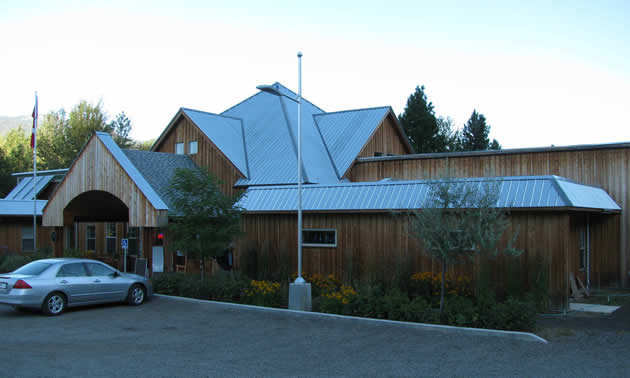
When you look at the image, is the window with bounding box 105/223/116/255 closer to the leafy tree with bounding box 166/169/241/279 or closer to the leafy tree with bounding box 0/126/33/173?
the leafy tree with bounding box 166/169/241/279

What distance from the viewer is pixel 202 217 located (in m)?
18.1

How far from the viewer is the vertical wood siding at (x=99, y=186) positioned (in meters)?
20.4

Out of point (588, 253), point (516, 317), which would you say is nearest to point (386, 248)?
point (516, 317)

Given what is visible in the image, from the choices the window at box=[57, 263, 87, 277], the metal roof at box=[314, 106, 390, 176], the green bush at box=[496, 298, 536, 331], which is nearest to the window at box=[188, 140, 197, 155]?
the metal roof at box=[314, 106, 390, 176]

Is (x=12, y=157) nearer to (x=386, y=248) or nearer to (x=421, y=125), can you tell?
(x=421, y=125)

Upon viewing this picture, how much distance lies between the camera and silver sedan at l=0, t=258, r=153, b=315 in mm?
14141

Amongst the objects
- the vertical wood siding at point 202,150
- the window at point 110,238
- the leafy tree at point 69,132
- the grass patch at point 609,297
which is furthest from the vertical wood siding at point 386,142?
the leafy tree at point 69,132

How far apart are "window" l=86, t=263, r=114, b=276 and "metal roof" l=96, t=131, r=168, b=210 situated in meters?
3.99

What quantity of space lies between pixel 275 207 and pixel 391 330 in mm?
8450

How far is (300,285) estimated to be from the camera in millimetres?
15125

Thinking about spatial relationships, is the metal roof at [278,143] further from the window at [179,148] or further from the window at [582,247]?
the window at [582,247]

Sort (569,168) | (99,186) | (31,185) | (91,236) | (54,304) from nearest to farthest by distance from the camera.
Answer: (54,304), (99,186), (569,168), (91,236), (31,185)

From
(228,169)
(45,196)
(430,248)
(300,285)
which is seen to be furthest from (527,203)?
(45,196)

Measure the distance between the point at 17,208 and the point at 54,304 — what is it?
17701 millimetres
